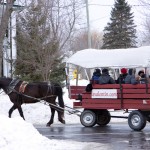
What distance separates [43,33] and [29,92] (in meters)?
10.2

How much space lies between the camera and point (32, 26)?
2683 centimetres

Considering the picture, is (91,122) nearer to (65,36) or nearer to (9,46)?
(65,36)

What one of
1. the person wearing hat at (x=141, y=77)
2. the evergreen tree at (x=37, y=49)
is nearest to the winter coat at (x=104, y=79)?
the person wearing hat at (x=141, y=77)

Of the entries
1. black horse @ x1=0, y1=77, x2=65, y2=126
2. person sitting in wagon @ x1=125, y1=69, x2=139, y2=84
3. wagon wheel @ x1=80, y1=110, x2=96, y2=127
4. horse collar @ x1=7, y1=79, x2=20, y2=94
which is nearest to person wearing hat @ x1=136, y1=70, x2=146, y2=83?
person sitting in wagon @ x1=125, y1=69, x2=139, y2=84

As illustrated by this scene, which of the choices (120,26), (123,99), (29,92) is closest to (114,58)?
(123,99)

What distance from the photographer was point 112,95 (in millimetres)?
14703

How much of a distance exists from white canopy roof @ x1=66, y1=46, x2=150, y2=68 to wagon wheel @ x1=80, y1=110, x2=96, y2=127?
64.5 inches

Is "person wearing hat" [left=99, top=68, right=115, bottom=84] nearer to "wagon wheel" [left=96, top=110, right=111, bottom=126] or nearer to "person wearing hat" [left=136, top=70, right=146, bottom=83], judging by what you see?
"person wearing hat" [left=136, top=70, right=146, bottom=83]

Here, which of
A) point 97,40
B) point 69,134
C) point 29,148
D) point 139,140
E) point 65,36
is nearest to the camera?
point 29,148

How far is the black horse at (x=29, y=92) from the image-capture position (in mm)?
16781

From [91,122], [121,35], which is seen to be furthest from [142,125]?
[121,35]

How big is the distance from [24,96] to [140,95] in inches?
189

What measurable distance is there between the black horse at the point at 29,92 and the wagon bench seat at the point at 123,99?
1877 millimetres

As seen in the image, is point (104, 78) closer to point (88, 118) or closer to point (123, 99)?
point (123, 99)
